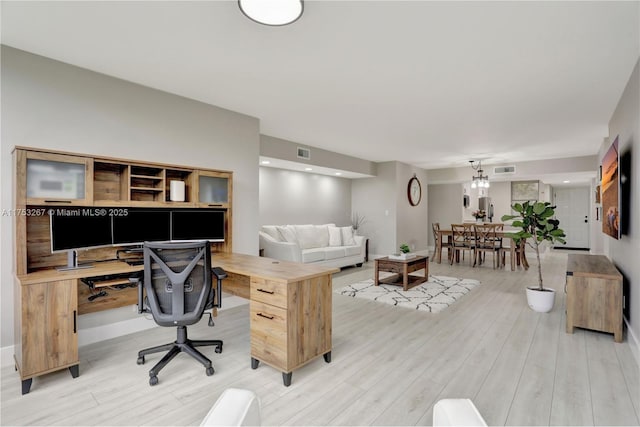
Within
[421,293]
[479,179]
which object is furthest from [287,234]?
[479,179]

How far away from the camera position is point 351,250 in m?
6.66

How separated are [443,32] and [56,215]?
3239 millimetres

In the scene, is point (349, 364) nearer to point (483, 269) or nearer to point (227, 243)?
point (227, 243)

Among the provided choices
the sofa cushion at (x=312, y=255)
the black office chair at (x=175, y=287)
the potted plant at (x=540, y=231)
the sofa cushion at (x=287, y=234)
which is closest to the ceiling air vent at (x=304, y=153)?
the sofa cushion at (x=287, y=234)

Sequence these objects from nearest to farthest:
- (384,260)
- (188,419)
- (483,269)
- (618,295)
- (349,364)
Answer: (188,419)
(349,364)
(618,295)
(384,260)
(483,269)

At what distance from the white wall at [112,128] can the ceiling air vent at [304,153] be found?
158 cm

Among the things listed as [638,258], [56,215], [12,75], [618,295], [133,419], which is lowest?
[133,419]

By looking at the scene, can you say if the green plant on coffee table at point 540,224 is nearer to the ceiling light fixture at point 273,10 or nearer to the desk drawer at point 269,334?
the desk drawer at point 269,334

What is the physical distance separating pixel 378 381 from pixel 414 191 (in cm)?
682

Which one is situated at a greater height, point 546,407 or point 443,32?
point 443,32

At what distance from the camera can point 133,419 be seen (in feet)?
6.21

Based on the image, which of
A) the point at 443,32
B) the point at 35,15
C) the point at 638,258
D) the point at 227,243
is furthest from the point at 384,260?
the point at 35,15

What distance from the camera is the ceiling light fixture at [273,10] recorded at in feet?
6.03

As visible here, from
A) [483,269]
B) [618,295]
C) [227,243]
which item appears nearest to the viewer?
[618,295]
